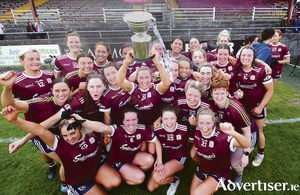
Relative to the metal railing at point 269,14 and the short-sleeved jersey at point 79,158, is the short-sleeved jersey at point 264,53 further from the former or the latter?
the metal railing at point 269,14

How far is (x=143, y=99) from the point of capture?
8.64 feet

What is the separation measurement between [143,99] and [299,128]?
3.64 m

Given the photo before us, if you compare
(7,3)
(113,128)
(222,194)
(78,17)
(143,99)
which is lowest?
(222,194)

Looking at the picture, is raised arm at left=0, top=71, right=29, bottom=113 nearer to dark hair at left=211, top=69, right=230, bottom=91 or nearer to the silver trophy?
the silver trophy

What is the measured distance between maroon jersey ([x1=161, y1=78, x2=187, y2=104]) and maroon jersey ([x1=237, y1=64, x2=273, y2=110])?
108cm

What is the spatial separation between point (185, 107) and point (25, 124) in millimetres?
2133

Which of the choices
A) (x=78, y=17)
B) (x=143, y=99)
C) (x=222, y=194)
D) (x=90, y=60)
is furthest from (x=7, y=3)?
(x=222, y=194)

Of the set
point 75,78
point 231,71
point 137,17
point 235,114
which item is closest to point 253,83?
point 231,71

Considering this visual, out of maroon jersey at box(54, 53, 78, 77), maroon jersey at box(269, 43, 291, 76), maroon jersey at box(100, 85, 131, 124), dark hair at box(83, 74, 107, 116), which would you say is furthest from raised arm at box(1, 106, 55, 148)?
maroon jersey at box(269, 43, 291, 76)

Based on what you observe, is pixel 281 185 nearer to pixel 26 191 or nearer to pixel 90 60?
pixel 90 60

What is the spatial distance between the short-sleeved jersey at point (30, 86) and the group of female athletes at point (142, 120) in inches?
0.5

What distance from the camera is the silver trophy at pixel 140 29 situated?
1244mm

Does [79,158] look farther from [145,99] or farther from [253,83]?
[253,83]

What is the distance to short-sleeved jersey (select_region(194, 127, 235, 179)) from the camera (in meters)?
2.14
